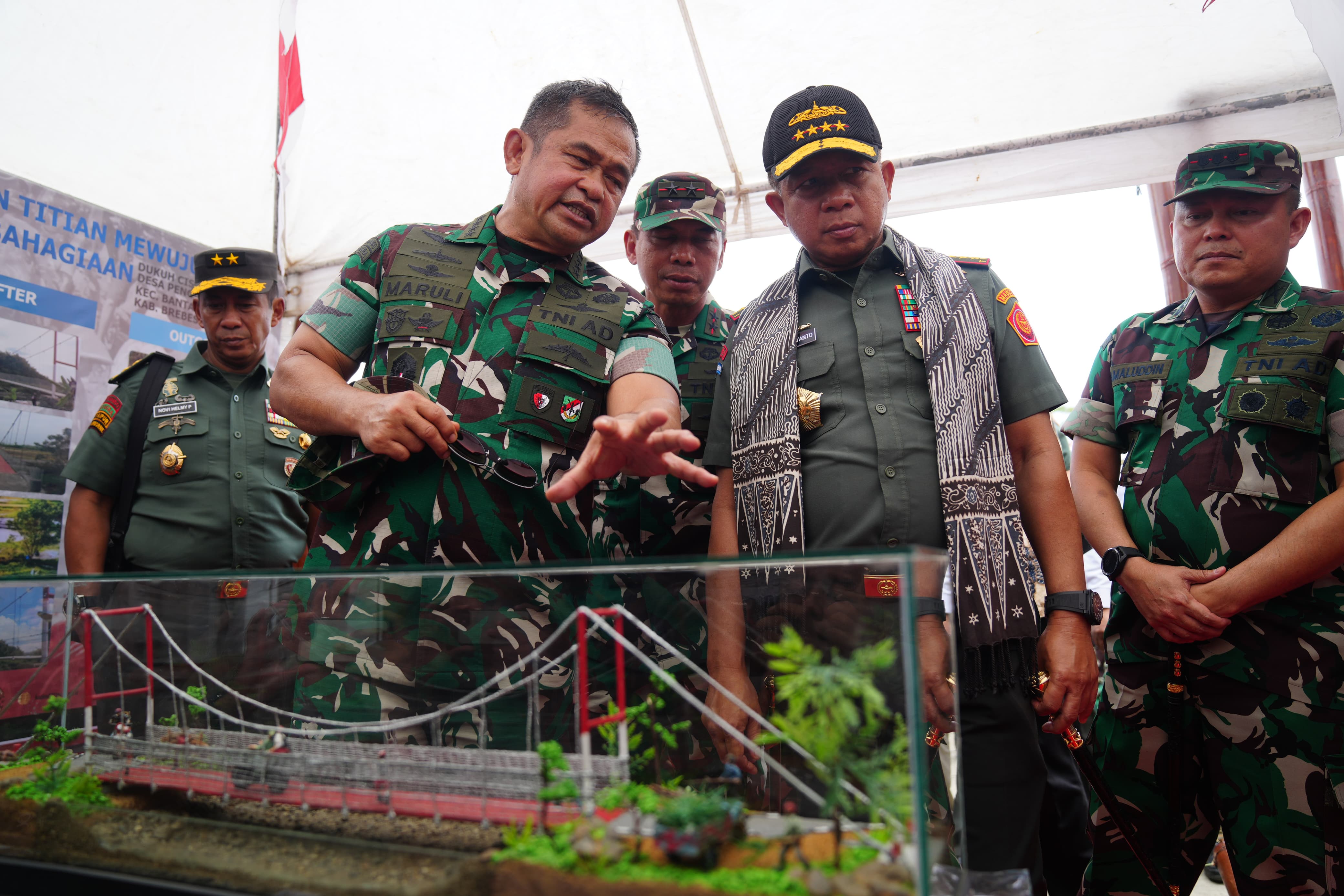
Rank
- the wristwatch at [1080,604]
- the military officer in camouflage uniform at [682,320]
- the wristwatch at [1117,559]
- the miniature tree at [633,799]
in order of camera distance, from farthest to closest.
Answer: the military officer in camouflage uniform at [682,320] → the wristwatch at [1117,559] → the wristwatch at [1080,604] → the miniature tree at [633,799]

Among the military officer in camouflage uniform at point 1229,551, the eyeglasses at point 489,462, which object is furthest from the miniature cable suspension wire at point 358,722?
the military officer in camouflage uniform at point 1229,551

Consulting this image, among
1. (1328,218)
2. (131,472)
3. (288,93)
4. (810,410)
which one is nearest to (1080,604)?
(810,410)

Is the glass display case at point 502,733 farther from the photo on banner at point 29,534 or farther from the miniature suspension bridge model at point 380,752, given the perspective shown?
the photo on banner at point 29,534

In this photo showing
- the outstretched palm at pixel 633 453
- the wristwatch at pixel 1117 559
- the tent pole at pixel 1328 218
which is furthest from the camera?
the tent pole at pixel 1328 218

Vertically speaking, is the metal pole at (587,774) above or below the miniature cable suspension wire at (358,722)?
below

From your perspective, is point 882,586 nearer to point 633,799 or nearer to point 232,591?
point 633,799

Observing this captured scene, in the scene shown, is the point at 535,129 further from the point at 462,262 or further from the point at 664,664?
the point at 664,664

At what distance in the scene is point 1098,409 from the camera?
228 cm

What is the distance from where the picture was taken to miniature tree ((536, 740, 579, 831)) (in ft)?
2.77

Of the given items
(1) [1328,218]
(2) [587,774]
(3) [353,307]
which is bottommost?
(2) [587,774]

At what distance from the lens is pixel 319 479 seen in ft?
5.29

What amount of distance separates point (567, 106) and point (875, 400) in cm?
103

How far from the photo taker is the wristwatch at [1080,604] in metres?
1.65

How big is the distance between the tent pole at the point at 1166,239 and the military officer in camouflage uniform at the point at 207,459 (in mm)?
4839
